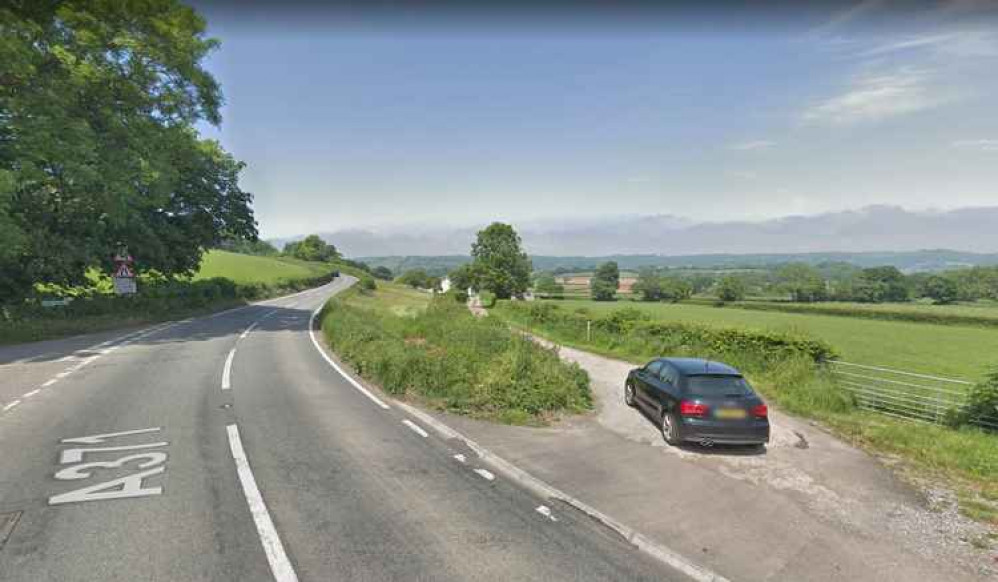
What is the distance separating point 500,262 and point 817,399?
59.2m

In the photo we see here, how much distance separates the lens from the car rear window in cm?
863

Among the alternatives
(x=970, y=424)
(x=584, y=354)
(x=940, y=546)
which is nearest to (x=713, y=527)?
(x=940, y=546)

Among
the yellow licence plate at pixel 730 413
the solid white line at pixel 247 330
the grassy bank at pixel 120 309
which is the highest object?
the grassy bank at pixel 120 309

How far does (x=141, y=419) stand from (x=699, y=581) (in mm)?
10089

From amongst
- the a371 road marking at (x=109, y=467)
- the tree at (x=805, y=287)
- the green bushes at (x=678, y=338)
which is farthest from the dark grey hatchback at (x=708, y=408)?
the tree at (x=805, y=287)

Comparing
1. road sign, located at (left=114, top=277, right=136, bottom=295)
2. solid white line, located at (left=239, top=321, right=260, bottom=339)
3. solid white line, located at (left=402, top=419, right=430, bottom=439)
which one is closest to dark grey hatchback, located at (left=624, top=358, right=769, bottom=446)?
solid white line, located at (left=402, top=419, right=430, bottom=439)

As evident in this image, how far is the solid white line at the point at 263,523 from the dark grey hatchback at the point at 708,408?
6796 mm

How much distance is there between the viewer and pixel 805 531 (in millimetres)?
5781

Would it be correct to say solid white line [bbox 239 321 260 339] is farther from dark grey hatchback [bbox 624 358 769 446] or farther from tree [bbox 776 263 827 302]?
tree [bbox 776 263 827 302]

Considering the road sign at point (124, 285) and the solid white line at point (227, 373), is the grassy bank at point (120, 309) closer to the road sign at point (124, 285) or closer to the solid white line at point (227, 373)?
the road sign at point (124, 285)

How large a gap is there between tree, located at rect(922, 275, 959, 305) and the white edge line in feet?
394

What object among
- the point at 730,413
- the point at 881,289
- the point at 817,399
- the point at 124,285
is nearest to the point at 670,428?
the point at 730,413

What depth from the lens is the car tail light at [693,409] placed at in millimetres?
8391

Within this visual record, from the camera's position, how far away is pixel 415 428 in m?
9.23
